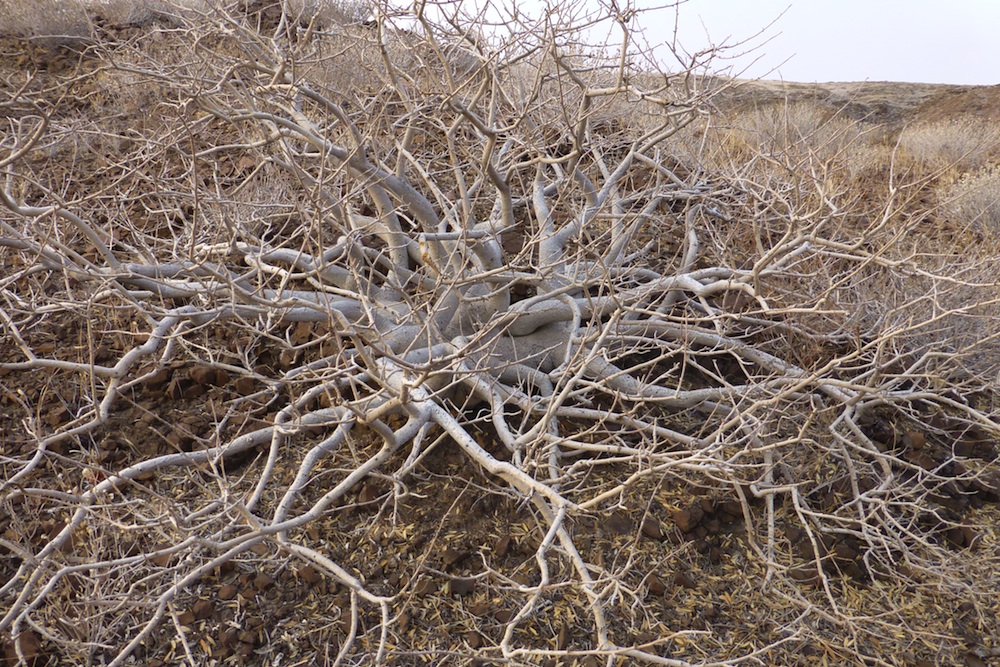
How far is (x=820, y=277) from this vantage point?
487cm

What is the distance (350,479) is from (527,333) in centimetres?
160

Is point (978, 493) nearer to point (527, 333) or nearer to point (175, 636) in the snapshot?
point (527, 333)

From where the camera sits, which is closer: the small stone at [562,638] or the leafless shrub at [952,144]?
the small stone at [562,638]

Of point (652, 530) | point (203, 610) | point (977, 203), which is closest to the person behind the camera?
point (203, 610)

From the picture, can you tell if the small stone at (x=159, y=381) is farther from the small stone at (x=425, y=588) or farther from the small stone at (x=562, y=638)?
the small stone at (x=562, y=638)

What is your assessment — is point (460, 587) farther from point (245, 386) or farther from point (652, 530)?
point (245, 386)

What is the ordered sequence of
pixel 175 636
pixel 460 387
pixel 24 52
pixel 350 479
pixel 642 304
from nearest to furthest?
pixel 350 479, pixel 175 636, pixel 460 387, pixel 642 304, pixel 24 52

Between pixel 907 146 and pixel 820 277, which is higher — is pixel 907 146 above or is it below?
above

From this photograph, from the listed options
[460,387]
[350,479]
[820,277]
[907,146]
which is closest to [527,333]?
[460,387]

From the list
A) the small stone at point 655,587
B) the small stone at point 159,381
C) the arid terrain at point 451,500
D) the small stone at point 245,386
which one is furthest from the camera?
the small stone at point 159,381

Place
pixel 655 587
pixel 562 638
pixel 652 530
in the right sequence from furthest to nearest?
1. pixel 652 530
2. pixel 655 587
3. pixel 562 638

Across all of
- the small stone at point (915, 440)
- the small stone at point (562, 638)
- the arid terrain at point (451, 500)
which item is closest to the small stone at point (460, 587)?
the arid terrain at point (451, 500)

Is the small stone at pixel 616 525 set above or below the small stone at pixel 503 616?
above

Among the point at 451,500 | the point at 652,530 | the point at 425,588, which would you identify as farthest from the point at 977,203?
the point at 425,588
